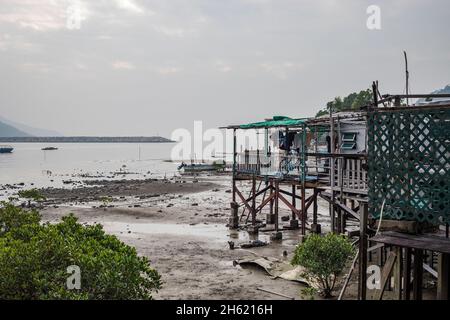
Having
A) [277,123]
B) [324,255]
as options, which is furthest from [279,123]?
[324,255]

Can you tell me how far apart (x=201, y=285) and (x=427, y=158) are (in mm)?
8862

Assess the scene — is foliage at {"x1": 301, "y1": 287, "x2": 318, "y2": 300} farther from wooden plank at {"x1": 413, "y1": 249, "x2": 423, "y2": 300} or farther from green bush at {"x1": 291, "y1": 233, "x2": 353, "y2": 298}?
wooden plank at {"x1": 413, "y1": 249, "x2": 423, "y2": 300}

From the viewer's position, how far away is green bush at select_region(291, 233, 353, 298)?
38.4ft

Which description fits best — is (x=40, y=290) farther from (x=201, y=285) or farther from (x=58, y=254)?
(x=201, y=285)

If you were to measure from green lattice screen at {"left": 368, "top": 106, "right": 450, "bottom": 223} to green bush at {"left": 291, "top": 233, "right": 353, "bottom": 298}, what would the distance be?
4441 millimetres

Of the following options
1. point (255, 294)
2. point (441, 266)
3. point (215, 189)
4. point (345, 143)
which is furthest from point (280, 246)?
point (215, 189)

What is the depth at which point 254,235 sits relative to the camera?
2173 cm

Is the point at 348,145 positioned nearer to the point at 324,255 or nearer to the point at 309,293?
the point at 324,255

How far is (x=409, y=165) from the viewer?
7148 millimetres

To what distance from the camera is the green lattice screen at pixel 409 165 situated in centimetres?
683

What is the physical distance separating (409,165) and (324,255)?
5266mm

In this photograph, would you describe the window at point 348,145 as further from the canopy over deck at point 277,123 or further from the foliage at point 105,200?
the foliage at point 105,200

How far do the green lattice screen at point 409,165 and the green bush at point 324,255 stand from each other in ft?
14.6

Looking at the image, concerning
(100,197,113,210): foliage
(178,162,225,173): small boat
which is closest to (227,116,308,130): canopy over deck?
(100,197,113,210): foliage
